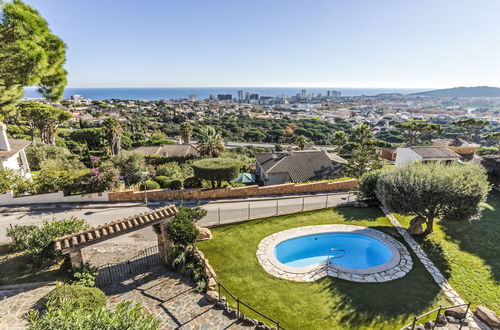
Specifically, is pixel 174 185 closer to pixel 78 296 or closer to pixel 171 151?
pixel 78 296

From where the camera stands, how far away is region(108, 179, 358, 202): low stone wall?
2373 cm

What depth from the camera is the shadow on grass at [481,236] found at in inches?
565

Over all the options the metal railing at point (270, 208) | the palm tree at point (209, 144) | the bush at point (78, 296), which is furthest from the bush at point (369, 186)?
the bush at point (78, 296)

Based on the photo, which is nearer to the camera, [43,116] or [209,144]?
[209,144]

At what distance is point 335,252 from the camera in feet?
53.8

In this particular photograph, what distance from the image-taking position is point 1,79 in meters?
9.93

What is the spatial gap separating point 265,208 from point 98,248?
12663 millimetres

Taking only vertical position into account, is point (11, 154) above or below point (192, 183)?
above

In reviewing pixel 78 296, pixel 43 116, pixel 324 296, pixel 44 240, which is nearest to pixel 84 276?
pixel 78 296

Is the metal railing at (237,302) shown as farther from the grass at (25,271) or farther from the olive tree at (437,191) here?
the olive tree at (437,191)

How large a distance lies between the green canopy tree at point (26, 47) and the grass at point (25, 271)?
8616 millimetres

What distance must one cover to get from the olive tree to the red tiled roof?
13.5 metres

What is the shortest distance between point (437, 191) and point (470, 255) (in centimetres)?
411

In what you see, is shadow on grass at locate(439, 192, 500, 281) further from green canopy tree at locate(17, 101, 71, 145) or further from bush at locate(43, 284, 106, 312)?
green canopy tree at locate(17, 101, 71, 145)
